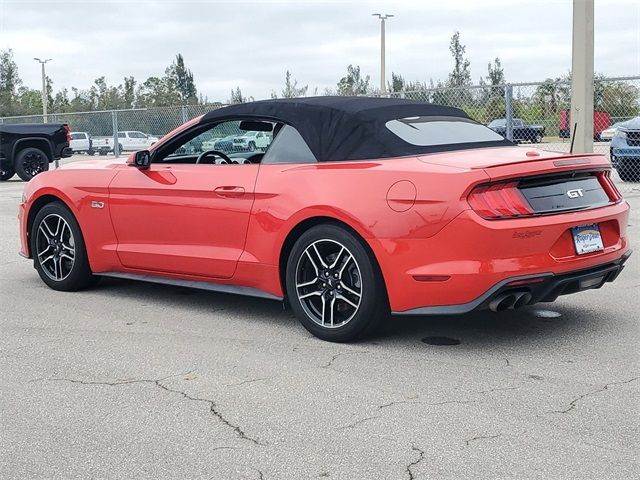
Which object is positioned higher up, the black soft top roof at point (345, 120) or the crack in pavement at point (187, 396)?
the black soft top roof at point (345, 120)

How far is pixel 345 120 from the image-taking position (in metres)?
5.84

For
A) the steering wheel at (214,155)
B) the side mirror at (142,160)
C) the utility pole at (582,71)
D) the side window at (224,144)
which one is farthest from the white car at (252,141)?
the utility pole at (582,71)

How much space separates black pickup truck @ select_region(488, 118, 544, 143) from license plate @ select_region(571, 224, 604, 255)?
1083 centimetres

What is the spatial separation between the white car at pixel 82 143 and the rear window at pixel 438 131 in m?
28.1

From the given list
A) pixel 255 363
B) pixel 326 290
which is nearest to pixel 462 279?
pixel 326 290

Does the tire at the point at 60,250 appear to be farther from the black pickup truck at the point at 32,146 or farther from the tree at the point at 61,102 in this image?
the tree at the point at 61,102

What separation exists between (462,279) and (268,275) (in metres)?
1.37

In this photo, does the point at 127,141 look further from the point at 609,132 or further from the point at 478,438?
the point at 478,438

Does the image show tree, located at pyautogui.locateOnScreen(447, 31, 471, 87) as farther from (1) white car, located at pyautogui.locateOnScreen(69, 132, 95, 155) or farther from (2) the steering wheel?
(2) the steering wheel

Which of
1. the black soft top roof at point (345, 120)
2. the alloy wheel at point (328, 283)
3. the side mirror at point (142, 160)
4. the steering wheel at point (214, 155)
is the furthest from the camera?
the side mirror at point (142, 160)

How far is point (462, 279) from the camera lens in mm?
5027

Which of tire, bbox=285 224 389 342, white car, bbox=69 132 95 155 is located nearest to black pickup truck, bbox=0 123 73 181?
white car, bbox=69 132 95 155

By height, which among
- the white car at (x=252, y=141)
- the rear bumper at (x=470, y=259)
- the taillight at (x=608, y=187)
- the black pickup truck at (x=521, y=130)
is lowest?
the rear bumper at (x=470, y=259)

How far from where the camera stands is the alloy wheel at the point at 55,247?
721cm
